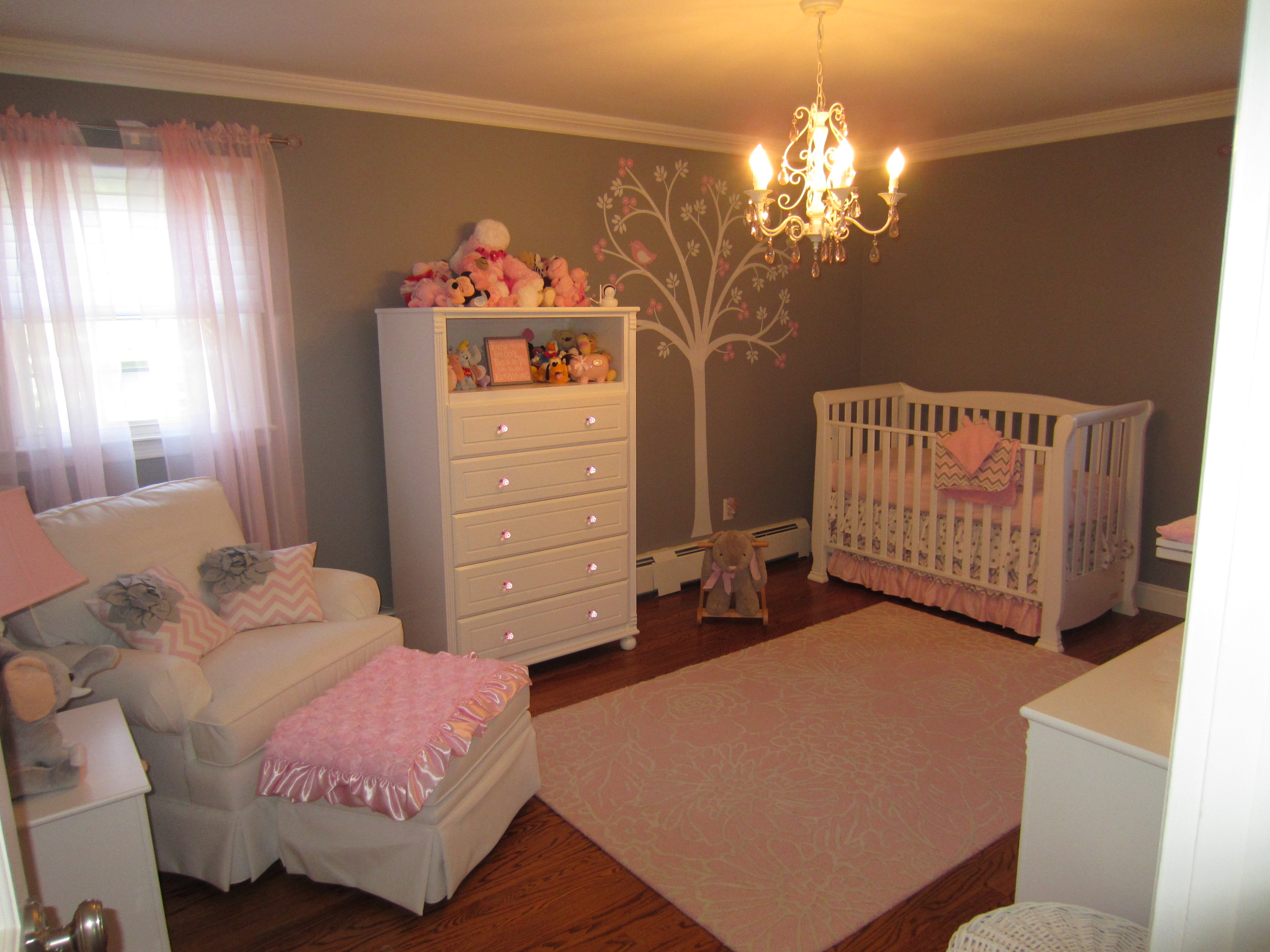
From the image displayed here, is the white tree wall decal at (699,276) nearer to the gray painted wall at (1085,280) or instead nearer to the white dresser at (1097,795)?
the gray painted wall at (1085,280)

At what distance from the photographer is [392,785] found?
196cm

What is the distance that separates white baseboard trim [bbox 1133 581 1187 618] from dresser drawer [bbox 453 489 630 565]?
245 centimetres

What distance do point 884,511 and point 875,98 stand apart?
1.85 meters

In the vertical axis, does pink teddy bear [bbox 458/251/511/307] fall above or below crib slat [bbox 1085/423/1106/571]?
above

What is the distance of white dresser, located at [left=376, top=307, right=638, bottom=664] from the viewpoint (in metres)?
3.11

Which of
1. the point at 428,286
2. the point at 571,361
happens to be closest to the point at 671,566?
the point at 571,361

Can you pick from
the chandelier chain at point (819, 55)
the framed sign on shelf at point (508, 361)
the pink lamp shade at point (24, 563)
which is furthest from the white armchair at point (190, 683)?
the chandelier chain at point (819, 55)

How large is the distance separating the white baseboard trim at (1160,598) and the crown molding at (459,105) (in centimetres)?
205

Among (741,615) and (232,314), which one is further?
(741,615)

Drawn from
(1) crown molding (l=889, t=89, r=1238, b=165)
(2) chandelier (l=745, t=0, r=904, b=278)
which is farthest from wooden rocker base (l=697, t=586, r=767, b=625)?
(1) crown molding (l=889, t=89, r=1238, b=165)

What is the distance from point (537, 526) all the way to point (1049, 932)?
93.7 inches

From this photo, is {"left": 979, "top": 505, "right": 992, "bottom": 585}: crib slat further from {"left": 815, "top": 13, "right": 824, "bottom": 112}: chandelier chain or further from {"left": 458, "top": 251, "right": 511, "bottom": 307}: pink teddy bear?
{"left": 458, "top": 251, "right": 511, "bottom": 307}: pink teddy bear

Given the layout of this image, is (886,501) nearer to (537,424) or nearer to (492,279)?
(537,424)

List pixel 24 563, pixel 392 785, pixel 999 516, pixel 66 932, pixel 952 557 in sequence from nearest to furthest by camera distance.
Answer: pixel 66 932, pixel 24 563, pixel 392 785, pixel 999 516, pixel 952 557
